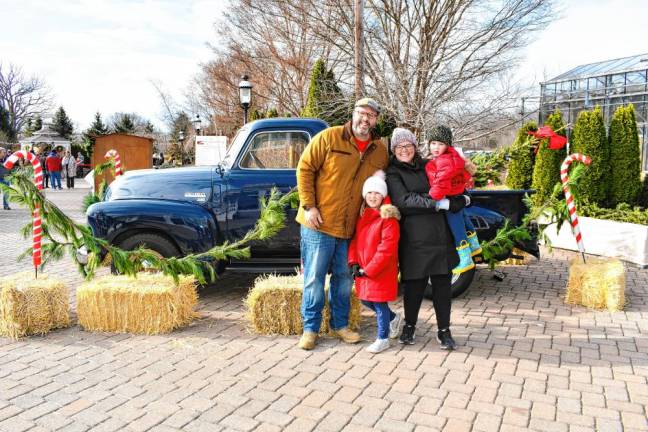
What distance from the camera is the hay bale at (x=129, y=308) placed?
4.89 m

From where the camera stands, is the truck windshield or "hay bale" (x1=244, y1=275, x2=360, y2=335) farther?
the truck windshield

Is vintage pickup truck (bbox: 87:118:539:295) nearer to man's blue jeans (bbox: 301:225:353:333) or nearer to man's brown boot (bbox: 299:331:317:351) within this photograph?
man's blue jeans (bbox: 301:225:353:333)

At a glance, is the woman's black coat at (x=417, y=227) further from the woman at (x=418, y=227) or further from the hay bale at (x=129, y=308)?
the hay bale at (x=129, y=308)

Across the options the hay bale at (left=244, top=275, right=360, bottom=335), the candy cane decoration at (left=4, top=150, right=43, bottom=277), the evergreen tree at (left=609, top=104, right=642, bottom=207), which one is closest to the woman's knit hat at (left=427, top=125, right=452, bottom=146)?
the hay bale at (left=244, top=275, right=360, bottom=335)

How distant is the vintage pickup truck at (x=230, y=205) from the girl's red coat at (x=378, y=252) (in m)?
1.70

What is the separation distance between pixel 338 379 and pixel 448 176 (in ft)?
5.61

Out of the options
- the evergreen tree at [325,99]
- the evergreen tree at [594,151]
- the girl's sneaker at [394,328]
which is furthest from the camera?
the evergreen tree at [325,99]

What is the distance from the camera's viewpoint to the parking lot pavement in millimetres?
3303

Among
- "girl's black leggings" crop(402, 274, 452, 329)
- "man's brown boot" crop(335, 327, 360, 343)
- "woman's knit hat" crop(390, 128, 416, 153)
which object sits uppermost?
"woman's knit hat" crop(390, 128, 416, 153)

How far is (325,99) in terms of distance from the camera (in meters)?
14.6

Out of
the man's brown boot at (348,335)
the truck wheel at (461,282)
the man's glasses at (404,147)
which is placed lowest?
the man's brown boot at (348,335)

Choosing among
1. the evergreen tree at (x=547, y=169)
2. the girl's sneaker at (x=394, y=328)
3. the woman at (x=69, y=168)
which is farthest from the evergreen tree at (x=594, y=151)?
the woman at (x=69, y=168)

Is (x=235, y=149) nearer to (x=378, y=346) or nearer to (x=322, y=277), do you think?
(x=322, y=277)

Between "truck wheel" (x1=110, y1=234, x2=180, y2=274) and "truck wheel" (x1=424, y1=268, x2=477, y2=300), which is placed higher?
"truck wheel" (x1=110, y1=234, x2=180, y2=274)
